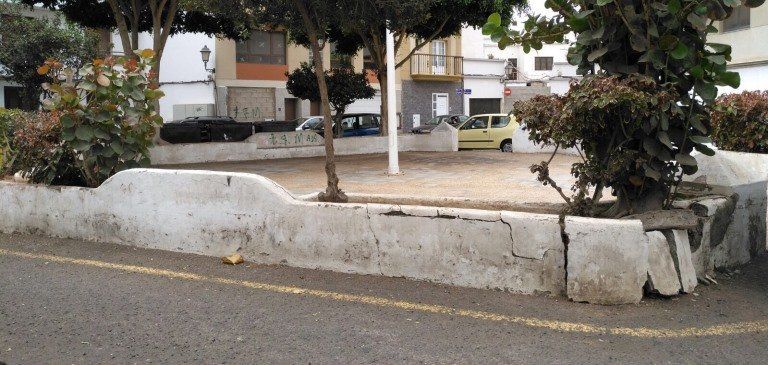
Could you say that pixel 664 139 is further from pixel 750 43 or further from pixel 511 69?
pixel 511 69

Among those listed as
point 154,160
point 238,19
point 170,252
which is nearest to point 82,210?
point 170,252

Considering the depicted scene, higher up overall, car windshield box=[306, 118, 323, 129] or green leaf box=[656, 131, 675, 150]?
car windshield box=[306, 118, 323, 129]

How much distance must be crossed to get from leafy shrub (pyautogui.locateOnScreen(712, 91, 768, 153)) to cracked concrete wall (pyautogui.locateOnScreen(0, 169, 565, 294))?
6572 millimetres

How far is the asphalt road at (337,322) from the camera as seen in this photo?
13.7 feet

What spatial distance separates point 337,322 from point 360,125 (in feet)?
73.9

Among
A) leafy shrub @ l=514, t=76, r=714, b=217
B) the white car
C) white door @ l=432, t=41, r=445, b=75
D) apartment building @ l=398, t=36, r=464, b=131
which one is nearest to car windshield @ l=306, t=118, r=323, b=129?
the white car

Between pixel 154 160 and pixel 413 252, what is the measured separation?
1238cm

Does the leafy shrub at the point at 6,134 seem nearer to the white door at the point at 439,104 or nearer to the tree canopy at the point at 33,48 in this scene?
the tree canopy at the point at 33,48

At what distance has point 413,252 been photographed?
19.1ft

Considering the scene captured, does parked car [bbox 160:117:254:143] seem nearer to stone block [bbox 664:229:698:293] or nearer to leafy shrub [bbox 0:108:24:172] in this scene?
leafy shrub [bbox 0:108:24:172]

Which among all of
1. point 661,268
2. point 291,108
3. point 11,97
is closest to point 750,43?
point 291,108

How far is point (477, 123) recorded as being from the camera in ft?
79.1

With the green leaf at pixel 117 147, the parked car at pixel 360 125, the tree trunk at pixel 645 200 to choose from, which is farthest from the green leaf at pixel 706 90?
the parked car at pixel 360 125

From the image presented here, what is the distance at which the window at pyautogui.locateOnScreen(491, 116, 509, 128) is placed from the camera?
2352cm
